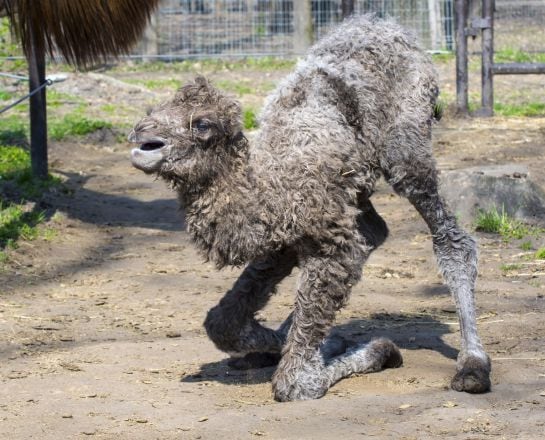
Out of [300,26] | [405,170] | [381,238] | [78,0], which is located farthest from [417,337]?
[300,26]

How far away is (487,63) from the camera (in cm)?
1166

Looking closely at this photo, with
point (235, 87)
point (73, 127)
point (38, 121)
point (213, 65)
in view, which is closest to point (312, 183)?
point (38, 121)

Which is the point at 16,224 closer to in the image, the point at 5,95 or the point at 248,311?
the point at 248,311

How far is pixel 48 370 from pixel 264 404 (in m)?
1.14

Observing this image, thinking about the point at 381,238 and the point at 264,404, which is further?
the point at 381,238

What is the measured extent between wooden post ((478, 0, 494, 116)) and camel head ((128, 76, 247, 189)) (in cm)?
778

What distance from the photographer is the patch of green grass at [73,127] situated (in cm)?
1068

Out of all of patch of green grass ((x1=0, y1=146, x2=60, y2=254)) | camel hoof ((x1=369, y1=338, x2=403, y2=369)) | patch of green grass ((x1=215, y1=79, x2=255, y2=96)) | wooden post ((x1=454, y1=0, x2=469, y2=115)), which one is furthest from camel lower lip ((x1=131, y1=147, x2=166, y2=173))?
patch of green grass ((x1=215, y1=79, x2=255, y2=96))

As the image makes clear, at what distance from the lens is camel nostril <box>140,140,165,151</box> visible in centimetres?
412

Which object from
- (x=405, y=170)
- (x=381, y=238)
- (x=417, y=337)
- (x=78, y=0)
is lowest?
(x=417, y=337)

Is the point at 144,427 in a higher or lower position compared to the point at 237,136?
lower

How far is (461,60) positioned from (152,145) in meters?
8.05

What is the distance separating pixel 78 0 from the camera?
6836 mm

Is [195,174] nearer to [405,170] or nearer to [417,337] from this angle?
[405,170]
